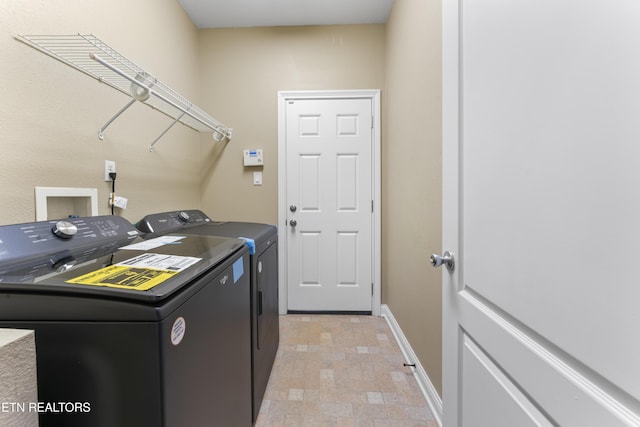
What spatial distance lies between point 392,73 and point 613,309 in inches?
91.7

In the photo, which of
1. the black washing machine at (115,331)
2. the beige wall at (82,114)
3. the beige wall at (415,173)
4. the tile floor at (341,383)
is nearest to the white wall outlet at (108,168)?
the beige wall at (82,114)

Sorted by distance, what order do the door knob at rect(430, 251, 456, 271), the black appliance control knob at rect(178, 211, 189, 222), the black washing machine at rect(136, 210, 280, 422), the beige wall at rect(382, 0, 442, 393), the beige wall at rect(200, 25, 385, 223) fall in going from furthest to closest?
1. the beige wall at rect(200, 25, 385, 223)
2. the black appliance control knob at rect(178, 211, 189, 222)
3. the beige wall at rect(382, 0, 442, 393)
4. the black washing machine at rect(136, 210, 280, 422)
5. the door knob at rect(430, 251, 456, 271)

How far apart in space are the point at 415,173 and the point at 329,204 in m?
1.01

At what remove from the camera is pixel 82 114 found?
1285mm

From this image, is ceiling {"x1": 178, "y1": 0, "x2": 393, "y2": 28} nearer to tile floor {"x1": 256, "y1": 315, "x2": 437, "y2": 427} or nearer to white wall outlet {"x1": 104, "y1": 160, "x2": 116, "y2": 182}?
white wall outlet {"x1": 104, "y1": 160, "x2": 116, "y2": 182}

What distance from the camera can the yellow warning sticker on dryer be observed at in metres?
0.58

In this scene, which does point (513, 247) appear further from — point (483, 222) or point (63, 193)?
point (63, 193)

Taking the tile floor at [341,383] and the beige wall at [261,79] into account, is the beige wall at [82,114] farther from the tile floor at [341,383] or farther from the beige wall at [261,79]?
the tile floor at [341,383]

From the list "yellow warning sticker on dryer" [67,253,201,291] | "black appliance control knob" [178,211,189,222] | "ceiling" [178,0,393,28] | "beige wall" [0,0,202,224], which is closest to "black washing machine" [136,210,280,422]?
"black appliance control knob" [178,211,189,222]

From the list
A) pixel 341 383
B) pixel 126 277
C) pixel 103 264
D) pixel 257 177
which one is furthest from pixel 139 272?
pixel 257 177

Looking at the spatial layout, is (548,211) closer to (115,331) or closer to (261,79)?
(115,331)

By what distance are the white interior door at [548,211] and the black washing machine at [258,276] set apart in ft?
3.00

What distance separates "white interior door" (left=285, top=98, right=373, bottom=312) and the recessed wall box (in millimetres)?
271

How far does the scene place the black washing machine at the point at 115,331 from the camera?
53 centimetres
